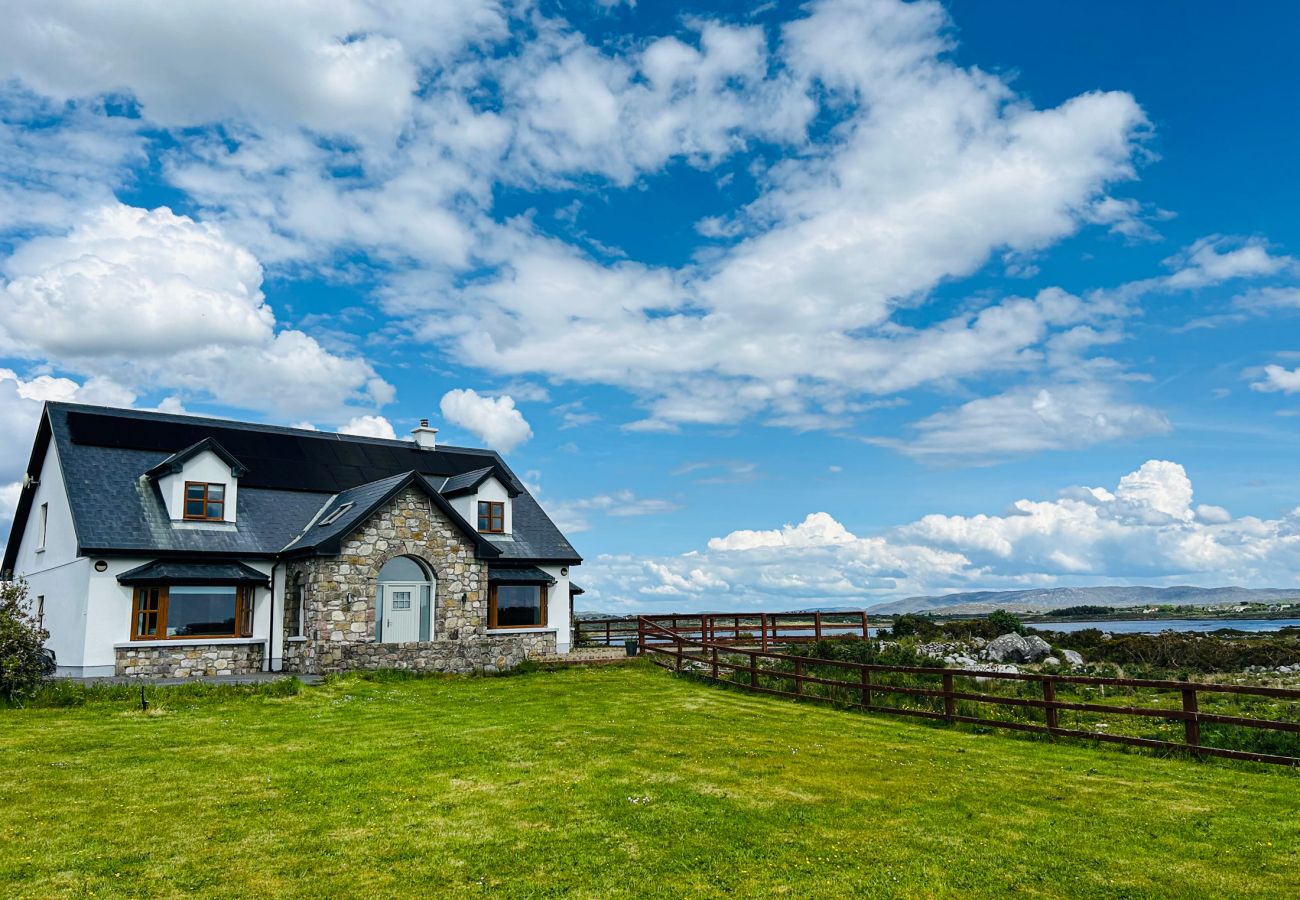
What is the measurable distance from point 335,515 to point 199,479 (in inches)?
157

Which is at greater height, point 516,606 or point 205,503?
point 205,503

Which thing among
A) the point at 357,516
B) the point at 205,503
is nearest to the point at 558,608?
Answer: the point at 357,516

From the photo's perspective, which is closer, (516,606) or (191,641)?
(191,641)

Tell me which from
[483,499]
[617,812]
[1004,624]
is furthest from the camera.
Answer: [1004,624]

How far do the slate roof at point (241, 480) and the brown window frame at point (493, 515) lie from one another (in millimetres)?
460

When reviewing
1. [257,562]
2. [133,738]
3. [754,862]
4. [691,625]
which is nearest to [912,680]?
[691,625]

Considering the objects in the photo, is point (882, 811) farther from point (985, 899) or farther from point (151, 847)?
point (151, 847)

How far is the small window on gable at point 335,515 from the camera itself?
24609 mm

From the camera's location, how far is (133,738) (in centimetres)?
1349

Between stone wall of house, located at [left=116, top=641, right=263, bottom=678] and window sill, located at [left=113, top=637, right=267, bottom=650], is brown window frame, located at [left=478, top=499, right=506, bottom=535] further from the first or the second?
stone wall of house, located at [left=116, top=641, right=263, bottom=678]

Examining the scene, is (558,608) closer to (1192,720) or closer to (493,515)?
(493,515)

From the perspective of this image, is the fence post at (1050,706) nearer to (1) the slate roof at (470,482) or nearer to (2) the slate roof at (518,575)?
(2) the slate roof at (518,575)

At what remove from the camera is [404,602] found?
25.0 m

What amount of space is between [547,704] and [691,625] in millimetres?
14433
